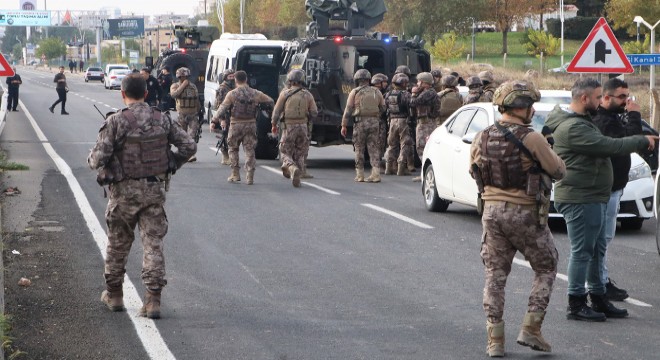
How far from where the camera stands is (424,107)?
19.2 meters

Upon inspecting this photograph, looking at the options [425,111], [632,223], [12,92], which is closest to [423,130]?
[425,111]

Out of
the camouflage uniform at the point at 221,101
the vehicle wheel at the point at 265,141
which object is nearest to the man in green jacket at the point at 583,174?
the camouflage uniform at the point at 221,101

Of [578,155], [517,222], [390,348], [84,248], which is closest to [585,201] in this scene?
[578,155]

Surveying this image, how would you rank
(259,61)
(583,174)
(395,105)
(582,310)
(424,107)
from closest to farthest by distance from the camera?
(583,174)
(582,310)
(424,107)
(395,105)
(259,61)

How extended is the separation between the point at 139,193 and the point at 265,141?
14.8 metres

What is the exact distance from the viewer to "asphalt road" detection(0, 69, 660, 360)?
306 inches

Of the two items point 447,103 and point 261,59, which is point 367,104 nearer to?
point 447,103

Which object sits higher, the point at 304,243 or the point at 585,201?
the point at 585,201

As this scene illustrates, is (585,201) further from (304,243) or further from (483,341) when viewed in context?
(304,243)

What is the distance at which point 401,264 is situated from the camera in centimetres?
1100

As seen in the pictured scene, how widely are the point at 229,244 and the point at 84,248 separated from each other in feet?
4.60

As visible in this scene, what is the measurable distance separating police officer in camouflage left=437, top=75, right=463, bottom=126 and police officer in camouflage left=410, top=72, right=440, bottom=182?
0.21 m

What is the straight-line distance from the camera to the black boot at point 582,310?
8438mm

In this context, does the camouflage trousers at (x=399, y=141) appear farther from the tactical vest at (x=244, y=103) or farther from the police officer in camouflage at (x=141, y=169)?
the police officer in camouflage at (x=141, y=169)
